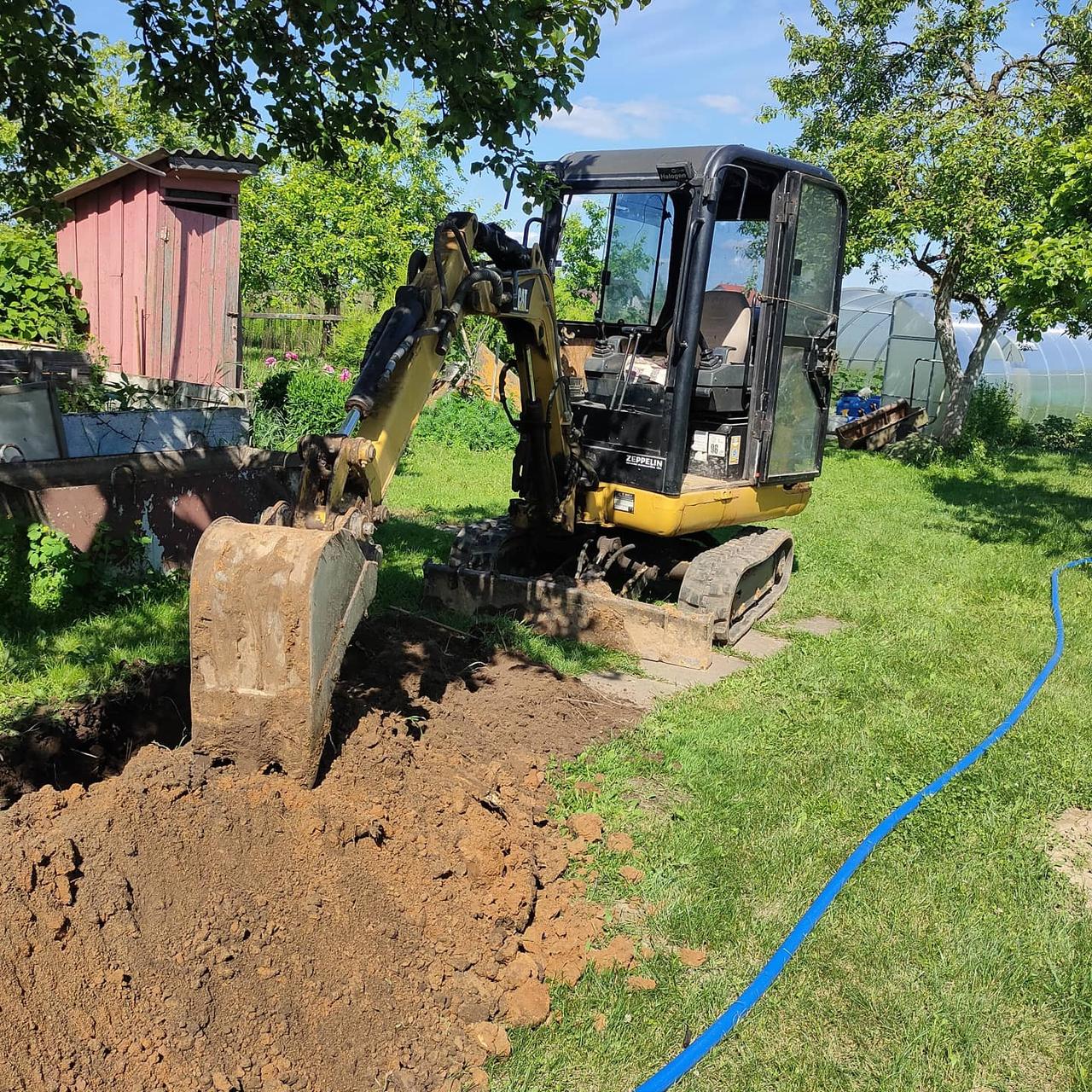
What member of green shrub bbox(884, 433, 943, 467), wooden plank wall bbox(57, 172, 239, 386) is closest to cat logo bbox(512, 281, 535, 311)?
wooden plank wall bbox(57, 172, 239, 386)

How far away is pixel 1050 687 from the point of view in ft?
21.7

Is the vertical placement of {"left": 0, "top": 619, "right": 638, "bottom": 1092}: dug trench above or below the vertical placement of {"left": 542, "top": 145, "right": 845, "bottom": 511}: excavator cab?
below

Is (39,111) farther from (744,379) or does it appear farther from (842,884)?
(842,884)

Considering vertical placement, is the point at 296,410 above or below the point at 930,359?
below

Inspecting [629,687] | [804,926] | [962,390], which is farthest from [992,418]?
[804,926]

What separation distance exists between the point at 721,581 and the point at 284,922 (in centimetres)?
422

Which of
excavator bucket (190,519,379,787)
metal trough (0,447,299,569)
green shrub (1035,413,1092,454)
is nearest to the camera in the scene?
excavator bucket (190,519,379,787)

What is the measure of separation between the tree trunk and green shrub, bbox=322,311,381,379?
1097 cm

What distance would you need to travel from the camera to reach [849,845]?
4500 mm

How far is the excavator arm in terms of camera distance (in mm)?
3592

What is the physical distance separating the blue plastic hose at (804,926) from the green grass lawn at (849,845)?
50mm

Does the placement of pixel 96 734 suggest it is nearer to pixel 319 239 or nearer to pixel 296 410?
pixel 296 410

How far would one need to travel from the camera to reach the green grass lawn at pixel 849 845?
10.8ft

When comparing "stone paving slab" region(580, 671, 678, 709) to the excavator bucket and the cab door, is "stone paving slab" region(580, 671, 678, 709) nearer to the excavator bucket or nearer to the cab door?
the cab door
